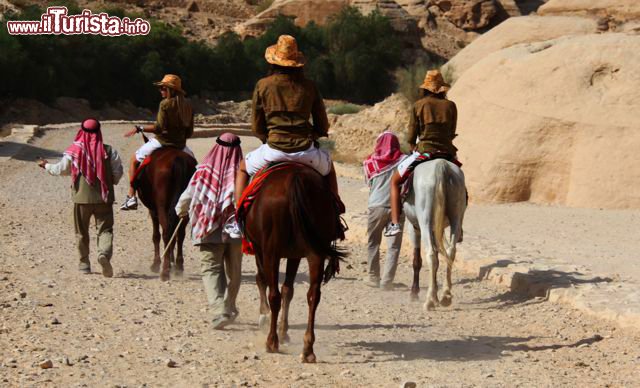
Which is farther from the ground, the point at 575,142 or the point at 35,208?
the point at 575,142

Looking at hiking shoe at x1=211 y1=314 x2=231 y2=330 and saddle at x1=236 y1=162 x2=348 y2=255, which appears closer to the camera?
saddle at x1=236 y1=162 x2=348 y2=255

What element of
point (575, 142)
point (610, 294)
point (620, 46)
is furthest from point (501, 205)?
point (610, 294)

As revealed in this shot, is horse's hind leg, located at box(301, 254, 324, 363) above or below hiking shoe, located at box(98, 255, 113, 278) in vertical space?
above

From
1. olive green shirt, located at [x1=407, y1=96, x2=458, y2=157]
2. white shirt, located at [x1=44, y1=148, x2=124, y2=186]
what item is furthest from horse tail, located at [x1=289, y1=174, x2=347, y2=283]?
white shirt, located at [x1=44, y1=148, x2=124, y2=186]

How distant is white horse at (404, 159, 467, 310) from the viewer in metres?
10.1

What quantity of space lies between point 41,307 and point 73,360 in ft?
7.08

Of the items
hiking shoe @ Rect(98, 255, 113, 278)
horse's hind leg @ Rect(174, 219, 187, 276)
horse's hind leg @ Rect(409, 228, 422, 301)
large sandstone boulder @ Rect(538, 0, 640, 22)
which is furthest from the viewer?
large sandstone boulder @ Rect(538, 0, 640, 22)

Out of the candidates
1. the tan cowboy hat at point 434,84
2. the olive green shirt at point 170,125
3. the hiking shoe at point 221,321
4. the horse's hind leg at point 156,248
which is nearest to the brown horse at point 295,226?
the hiking shoe at point 221,321

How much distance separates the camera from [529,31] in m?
25.9

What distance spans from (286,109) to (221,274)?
1896 mm

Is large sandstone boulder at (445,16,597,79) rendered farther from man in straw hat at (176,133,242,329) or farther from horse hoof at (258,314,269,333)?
horse hoof at (258,314,269,333)

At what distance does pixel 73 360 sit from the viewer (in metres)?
7.18

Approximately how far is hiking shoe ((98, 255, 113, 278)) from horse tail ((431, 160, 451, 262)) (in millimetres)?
3607

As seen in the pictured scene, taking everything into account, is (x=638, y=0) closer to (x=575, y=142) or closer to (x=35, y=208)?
(x=575, y=142)
